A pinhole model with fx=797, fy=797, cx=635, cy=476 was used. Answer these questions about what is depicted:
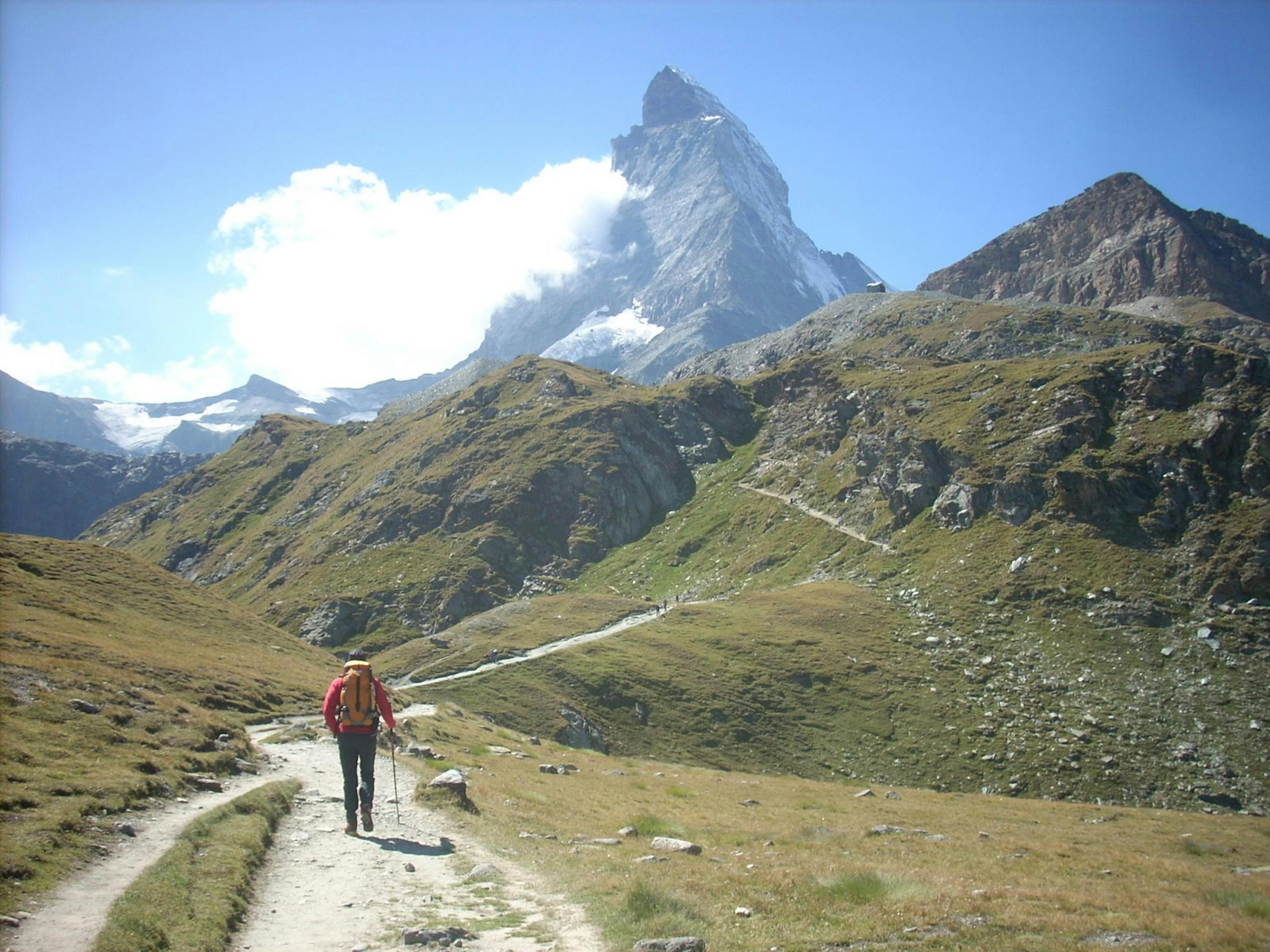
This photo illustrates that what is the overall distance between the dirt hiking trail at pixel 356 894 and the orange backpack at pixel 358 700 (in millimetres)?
2651

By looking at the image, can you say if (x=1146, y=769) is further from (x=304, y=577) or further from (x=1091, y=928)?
(x=304, y=577)

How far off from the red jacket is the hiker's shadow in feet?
8.13

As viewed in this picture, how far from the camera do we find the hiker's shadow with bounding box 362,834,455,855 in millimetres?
17969

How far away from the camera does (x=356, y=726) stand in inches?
765

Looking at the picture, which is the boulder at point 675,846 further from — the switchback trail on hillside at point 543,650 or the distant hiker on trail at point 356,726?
the switchback trail on hillside at point 543,650

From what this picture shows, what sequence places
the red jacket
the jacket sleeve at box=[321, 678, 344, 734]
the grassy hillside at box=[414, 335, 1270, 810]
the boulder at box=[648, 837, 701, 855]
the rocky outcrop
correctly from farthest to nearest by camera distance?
the rocky outcrop, the grassy hillside at box=[414, 335, 1270, 810], the boulder at box=[648, 837, 701, 855], the red jacket, the jacket sleeve at box=[321, 678, 344, 734]

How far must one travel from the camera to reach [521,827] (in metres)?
22.3

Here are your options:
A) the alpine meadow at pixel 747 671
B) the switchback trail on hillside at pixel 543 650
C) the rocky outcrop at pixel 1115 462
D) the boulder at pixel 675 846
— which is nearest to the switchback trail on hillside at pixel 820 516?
the alpine meadow at pixel 747 671

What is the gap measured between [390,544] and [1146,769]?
13417 cm

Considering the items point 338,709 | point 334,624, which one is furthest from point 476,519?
point 338,709

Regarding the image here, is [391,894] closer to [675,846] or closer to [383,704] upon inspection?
[383,704]

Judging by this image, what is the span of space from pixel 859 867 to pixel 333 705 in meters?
13.0

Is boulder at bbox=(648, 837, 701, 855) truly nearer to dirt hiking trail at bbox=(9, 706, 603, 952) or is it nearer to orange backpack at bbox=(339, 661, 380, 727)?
dirt hiking trail at bbox=(9, 706, 603, 952)

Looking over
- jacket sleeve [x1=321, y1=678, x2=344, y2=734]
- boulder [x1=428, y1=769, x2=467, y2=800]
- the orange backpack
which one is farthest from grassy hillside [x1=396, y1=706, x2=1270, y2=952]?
jacket sleeve [x1=321, y1=678, x2=344, y2=734]
